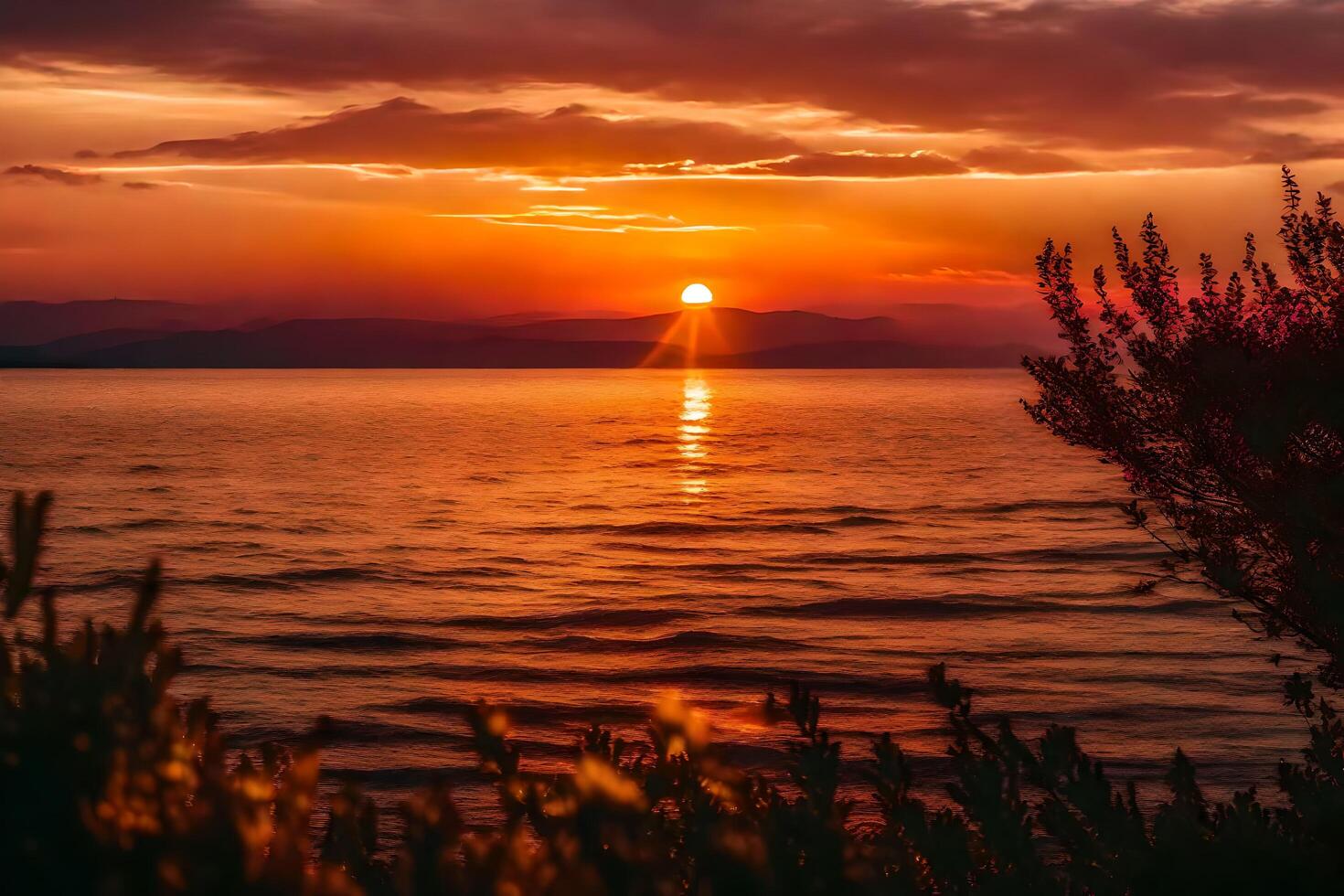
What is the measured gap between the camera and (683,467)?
266 ft

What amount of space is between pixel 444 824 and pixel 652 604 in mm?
29459

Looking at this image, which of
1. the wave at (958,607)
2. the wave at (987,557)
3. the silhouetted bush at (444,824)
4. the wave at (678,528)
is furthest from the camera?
the wave at (678,528)

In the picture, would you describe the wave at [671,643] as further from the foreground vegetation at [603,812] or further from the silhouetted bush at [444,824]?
the silhouetted bush at [444,824]

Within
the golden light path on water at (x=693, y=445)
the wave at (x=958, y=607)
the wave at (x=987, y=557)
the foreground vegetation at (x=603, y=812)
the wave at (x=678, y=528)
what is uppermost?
the foreground vegetation at (x=603, y=812)

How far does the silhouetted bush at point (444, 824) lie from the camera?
235 centimetres

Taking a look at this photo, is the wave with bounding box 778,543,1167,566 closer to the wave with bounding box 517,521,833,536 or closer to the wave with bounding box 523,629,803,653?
the wave with bounding box 517,521,833,536

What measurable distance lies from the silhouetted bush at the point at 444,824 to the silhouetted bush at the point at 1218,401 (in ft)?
16.2

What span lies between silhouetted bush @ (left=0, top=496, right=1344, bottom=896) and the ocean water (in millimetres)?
13123

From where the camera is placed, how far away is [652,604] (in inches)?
1254

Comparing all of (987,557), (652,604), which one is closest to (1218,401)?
(652,604)

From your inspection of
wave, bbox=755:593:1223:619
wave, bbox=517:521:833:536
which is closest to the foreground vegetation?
wave, bbox=755:593:1223:619

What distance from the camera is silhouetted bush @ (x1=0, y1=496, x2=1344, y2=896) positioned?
235cm

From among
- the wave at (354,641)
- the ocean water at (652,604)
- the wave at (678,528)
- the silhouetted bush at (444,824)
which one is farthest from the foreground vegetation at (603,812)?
the wave at (678,528)

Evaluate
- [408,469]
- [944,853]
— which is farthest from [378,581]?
[408,469]
